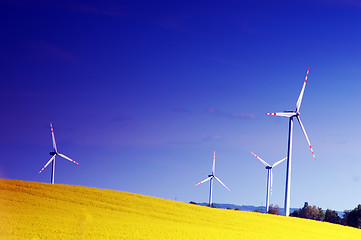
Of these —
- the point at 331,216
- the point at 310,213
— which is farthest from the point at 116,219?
the point at 310,213

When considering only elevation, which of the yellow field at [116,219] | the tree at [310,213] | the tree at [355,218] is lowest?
the yellow field at [116,219]

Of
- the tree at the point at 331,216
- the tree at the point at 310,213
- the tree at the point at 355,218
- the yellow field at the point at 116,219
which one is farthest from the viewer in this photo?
the tree at the point at 310,213

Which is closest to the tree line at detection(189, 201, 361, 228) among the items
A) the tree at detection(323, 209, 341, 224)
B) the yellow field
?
the tree at detection(323, 209, 341, 224)

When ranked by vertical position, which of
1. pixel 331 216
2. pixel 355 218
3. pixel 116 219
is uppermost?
pixel 331 216

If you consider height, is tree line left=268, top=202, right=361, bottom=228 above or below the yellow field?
above

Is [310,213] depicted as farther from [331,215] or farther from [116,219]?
[116,219]

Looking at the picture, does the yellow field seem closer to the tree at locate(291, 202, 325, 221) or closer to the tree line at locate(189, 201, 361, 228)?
the tree line at locate(189, 201, 361, 228)

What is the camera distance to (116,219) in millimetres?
47062

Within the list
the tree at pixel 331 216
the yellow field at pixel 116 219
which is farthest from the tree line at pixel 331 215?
the yellow field at pixel 116 219

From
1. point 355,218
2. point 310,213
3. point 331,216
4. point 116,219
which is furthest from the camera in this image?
point 310,213

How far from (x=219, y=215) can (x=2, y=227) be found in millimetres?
31512

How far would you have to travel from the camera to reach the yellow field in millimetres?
37812

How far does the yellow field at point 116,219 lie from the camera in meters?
37.8

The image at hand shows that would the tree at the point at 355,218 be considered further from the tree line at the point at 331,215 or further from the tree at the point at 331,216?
the tree at the point at 331,216
